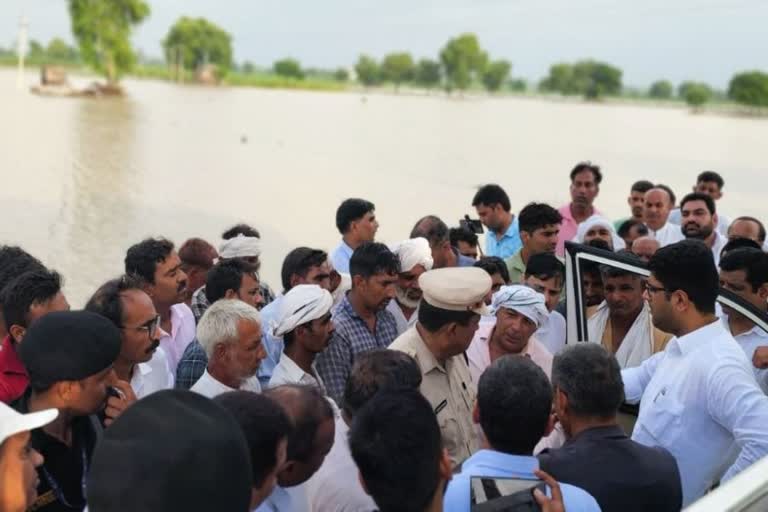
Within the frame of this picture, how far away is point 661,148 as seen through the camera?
43406mm

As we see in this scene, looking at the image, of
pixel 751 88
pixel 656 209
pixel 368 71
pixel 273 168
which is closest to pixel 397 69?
pixel 368 71

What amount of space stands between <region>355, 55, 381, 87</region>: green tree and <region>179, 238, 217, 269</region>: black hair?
13383cm

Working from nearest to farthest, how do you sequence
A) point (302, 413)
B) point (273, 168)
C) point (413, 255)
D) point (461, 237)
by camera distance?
point (302, 413) < point (413, 255) < point (461, 237) < point (273, 168)

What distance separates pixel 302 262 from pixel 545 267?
1444 mm

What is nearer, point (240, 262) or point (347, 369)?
point (347, 369)

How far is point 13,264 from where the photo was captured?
4371 millimetres

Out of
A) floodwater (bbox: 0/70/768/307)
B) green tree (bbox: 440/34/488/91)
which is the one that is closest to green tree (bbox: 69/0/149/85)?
floodwater (bbox: 0/70/768/307)

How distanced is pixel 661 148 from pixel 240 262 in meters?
41.4

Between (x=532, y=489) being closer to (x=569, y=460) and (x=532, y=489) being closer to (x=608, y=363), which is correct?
(x=569, y=460)

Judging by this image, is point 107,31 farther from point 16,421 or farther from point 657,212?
point 16,421

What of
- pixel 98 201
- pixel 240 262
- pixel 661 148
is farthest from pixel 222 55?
pixel 240 262

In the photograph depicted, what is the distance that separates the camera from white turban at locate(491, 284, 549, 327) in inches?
162

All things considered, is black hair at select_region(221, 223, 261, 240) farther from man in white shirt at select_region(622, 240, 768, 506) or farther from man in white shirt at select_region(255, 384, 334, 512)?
man in white shirt at select_region(255, 384, 334, 512)

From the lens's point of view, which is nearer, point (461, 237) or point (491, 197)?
point (461, 237)
